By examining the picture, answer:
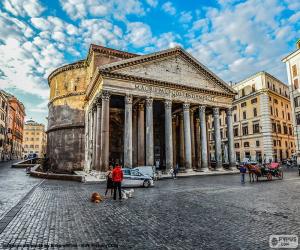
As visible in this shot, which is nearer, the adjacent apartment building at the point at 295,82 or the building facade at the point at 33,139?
the adjacent apartment building at the point at 295,82

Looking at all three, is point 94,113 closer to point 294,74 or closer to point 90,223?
point 90,223

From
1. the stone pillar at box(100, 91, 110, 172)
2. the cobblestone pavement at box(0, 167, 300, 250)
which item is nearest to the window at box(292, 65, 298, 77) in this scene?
the stone pillar at box(100, 91, 110, 172)

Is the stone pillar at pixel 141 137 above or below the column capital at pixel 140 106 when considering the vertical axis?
below

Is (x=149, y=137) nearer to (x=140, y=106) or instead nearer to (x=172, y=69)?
(x=140, y=106)

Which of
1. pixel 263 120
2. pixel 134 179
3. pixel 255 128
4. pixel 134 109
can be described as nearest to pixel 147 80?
pixel 134 109

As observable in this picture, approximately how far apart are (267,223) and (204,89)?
21358 mm

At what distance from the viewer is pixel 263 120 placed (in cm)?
3750

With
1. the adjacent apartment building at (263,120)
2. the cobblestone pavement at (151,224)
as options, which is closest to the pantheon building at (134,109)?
the cobblestone pavement at (151,224)

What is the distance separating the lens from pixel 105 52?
97.8 feet

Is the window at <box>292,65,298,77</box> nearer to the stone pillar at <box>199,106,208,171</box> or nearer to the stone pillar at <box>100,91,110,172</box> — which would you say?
the stone pillar at <box>199,106,208,171</box>

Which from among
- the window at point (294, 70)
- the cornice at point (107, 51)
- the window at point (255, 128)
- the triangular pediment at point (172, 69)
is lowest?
→ the window at point (255, 128)

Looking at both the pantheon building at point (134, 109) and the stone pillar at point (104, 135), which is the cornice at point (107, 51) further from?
the stone pillar at point (104, 135)

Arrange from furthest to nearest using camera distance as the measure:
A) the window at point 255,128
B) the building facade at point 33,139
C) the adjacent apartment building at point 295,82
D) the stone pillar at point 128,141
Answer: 1. the building facade at point 33,139
2. the window at point 255,128
3. the adjacent apartment building at point 295,82
4. the stone pillar at point 128,141

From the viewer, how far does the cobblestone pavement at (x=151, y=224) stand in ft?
16.4
